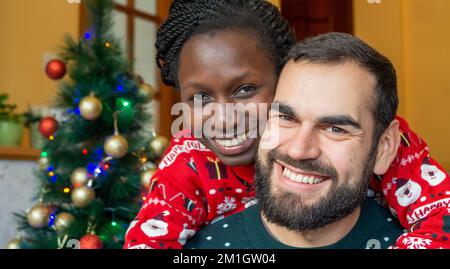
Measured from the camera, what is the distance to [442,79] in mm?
2756

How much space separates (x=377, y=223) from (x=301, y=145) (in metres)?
0.26

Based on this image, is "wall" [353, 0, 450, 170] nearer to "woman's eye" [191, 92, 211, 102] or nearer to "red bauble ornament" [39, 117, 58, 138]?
"red bauble ornament" [39, 117, 58, 138]

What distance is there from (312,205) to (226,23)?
1.50 feet

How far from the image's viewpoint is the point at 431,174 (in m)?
1.07

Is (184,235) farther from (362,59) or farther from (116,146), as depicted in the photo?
(116,146)

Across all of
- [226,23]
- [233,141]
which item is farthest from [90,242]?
[226,23]

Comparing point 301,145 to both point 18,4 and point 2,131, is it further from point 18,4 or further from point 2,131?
point 18,4

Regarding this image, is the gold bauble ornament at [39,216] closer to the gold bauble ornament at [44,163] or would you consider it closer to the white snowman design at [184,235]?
the gold bauble ornament at [44,163]

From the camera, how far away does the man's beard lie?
951 millimetres

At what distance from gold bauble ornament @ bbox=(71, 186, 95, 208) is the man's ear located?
3.64 feet

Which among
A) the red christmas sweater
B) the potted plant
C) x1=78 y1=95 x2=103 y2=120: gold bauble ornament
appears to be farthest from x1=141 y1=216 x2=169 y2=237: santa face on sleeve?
the potted plant

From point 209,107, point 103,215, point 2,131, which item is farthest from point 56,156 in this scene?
point 209,107

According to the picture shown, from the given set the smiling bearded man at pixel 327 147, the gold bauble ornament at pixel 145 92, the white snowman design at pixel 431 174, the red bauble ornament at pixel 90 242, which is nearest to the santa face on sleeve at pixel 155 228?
the smiling bearded man at pixel 327 147

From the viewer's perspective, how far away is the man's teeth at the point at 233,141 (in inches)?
Answer: 46.9
